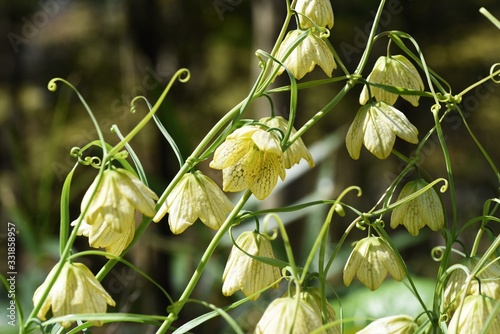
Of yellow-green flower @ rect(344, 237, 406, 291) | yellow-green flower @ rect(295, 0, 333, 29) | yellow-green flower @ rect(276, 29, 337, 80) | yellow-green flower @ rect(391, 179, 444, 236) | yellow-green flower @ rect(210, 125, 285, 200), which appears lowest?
yellow-green flower @ rect(344, 237, 406, 291)

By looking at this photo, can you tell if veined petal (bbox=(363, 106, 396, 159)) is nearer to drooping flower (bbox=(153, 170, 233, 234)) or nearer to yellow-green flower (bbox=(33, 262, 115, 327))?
drooping flower (bbox=(153, 170, 233, 234))

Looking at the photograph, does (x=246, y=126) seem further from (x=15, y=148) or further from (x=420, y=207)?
(x=15, y=148)

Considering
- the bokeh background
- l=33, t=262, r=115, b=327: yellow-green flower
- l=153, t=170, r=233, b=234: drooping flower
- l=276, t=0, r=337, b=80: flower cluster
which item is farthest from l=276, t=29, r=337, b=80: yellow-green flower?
the bokeh background

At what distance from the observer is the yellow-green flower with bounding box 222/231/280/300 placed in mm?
591

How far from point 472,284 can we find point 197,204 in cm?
20

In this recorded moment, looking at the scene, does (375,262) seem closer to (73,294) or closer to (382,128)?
(382,128)

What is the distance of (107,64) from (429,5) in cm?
198

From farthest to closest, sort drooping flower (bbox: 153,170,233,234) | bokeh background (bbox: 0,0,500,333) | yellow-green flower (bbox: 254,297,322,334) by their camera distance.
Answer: bokeh background (bbox: 0,0,500,333) < drooping flower (bbox: 153,170,233,234) < yellow-green flower (bbox: 254,297,322,334)

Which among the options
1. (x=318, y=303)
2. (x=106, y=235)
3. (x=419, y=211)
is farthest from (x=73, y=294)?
(x=419, y=211)

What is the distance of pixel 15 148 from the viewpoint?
140 cm

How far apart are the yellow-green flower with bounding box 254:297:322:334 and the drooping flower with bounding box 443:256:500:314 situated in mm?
102

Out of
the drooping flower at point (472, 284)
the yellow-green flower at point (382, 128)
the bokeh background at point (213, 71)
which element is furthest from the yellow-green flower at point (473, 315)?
the bokeh background at point (213, 71)

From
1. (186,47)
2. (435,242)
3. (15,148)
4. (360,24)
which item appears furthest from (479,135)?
(15,148)

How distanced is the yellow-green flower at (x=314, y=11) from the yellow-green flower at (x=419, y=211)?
146 mm
